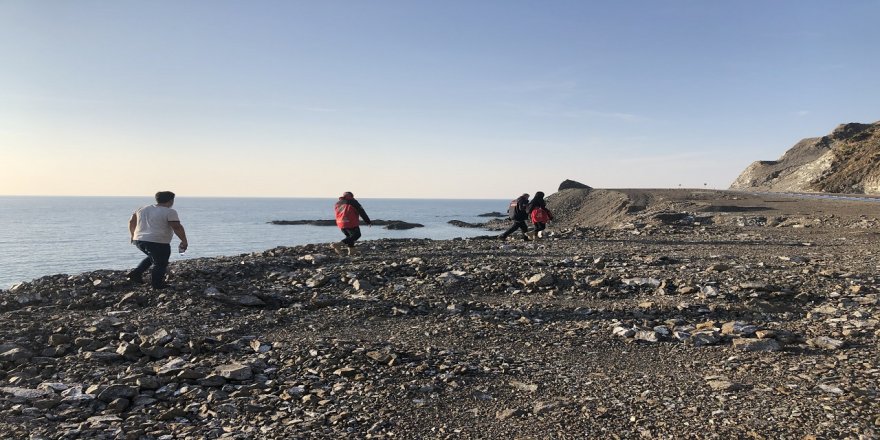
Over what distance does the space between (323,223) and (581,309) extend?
6357 centimetres

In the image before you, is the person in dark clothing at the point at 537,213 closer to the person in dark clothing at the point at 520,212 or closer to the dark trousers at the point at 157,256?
the person in dark clothing at the point at 520,212

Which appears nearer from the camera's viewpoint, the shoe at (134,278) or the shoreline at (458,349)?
the shoreline at (458,349)

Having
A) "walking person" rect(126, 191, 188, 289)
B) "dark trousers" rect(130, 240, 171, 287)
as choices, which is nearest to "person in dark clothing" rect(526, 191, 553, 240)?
"walking person" rect(126, 191, 188, 289)

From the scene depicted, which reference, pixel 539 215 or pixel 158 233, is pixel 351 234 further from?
pixel 539 215

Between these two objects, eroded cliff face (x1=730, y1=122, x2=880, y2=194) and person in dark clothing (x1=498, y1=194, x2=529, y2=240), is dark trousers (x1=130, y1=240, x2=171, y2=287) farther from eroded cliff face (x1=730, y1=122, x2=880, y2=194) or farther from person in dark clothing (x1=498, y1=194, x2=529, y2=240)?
eroded cliff face (x1=730, y1=122, x2=880, y2=194)

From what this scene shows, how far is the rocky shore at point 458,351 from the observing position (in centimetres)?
450

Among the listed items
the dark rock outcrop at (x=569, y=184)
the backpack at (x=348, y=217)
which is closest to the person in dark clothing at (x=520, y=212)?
the backpack at (x=348, y=217)

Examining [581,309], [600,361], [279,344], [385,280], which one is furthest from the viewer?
[385,280]

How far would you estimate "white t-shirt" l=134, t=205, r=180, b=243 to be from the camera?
9.68m

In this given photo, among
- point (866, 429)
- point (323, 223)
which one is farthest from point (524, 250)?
point (323, 223)

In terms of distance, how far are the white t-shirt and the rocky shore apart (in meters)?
1.00

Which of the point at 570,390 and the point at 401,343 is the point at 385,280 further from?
the point at 570,390

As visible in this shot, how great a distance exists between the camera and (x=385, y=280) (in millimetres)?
10688

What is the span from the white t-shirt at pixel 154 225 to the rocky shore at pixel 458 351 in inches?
39.3
